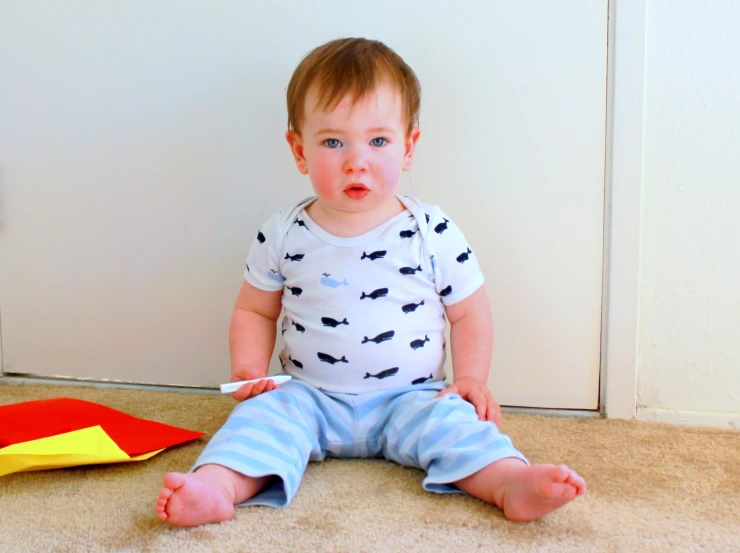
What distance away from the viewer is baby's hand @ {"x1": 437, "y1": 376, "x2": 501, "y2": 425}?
2.94 feet

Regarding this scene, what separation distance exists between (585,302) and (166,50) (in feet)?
2.46

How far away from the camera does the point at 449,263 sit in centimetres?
97

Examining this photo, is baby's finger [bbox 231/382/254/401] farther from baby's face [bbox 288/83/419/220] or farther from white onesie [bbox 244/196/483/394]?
baby's face [bbox 288/83/419/220]

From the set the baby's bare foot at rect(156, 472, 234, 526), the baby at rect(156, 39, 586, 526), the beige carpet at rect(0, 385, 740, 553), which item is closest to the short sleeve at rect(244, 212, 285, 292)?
the baby at rect(156, 39, 586, 526)

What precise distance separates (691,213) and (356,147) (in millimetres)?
486

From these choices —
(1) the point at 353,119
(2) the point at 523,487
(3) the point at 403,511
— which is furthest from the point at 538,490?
(1) the point at 353,119

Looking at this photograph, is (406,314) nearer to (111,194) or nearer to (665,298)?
(665,298)

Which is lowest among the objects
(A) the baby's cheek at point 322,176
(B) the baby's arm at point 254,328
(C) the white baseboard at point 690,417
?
(C) the white baseboard at point 690,417

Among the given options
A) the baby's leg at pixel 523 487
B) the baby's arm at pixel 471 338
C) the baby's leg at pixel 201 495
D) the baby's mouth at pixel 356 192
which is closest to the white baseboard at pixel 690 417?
the baby's arm at pixel 471 338

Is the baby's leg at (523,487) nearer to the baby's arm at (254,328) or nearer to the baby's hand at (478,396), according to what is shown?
the baby's hand at (478,396)

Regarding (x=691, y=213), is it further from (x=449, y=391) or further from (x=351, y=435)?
(x=351, y=435)

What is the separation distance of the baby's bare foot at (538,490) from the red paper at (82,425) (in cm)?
44

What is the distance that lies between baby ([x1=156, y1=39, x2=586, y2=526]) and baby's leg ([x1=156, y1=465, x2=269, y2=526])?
68 mm

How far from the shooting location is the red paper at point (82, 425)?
901 millimetres
